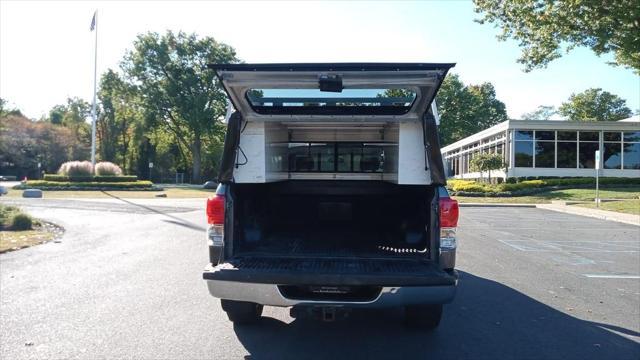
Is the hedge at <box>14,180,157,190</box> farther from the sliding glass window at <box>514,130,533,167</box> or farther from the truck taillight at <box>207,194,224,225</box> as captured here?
the truck taillight at <box>207,194,224,225</box>

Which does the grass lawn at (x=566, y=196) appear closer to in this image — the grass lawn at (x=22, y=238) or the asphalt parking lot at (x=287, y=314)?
the asphalt parking lot at (x=287, y=314)

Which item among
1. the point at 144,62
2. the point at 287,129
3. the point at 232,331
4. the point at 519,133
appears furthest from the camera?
the point at 144,62

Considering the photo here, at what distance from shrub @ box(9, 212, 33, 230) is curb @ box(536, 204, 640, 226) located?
59.0ft

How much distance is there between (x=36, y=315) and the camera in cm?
549

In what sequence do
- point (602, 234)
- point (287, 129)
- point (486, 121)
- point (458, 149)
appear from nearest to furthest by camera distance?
point (287, 129) < point (602, 234) < point (458, 149) < point (486, 121)

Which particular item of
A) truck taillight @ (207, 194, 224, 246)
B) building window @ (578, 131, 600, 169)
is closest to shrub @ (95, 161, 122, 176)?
building window @ (578, 131, 600, 169)

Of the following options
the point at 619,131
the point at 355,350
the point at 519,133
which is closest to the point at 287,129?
the point at 355,350

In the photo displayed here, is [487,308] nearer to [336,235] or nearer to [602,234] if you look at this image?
[336,235]

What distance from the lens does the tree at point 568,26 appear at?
1666 cm

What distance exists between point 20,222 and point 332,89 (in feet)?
40.3

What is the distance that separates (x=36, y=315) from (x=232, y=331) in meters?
2.25

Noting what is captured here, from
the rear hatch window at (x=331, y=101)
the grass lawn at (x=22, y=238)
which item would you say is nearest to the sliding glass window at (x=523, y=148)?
the grass lawn at (x=22, y=238)

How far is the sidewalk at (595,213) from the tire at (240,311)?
15505 millimetres

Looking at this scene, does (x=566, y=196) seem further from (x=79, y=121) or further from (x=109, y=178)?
(x=79, y=121)
